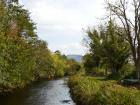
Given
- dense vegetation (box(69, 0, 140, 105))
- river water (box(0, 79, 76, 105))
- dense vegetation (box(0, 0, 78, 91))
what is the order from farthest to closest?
dense vegetation (box(0, 0, 78, 91)) < river water (box(0, 79, 76, 105)) < dense vegetation (box(69, 0, 140, 105))

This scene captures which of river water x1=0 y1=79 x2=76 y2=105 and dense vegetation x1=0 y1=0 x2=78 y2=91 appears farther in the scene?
dense vegetation x1=0 y1=0 x2=78 y2=91

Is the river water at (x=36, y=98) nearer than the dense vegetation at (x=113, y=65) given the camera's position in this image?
No

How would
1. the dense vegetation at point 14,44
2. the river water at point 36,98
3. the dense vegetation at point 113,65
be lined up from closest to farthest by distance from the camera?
the dense vegetation at point 113,65
the river water at point 36,98
the dense vegetation at point 14,44

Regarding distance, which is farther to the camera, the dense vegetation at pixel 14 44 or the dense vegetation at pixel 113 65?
the dense vegetation at pixel 14 44

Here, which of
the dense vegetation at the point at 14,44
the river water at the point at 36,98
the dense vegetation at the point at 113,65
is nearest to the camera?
the dense vegetation at the point at 113,65

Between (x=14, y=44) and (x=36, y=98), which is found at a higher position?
(x=14, y=44)

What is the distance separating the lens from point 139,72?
51188 mm

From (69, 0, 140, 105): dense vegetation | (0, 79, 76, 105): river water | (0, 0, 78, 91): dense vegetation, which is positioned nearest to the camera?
(69, 0, 140, 105): dense vegetation

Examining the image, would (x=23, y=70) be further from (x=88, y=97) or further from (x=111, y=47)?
(x=88, y=97)

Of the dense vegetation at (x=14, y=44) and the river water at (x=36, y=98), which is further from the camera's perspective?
the dense vegetation at (x=14, y=44)

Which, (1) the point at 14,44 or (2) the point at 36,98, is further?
(1) the point at 14,44

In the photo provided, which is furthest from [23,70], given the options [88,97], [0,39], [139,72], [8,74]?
[88,97]

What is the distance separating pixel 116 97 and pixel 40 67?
8906cm

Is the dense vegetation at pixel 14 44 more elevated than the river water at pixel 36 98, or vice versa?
the dense vegetation at pixel 14 44
